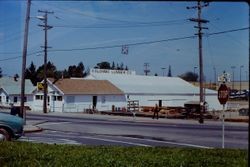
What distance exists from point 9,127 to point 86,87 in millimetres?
48072

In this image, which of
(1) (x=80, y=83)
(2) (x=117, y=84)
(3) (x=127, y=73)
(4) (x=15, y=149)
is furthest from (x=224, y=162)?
(3) (x=127, y=73)

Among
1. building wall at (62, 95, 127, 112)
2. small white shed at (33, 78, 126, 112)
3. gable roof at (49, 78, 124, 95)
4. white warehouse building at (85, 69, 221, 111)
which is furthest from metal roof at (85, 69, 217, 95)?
small white shed at (33, 78, 126, 112)

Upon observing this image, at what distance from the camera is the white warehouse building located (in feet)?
230

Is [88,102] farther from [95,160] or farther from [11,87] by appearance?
[95,160]

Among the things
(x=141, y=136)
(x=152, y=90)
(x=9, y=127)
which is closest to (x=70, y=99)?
(x=152, y=90)

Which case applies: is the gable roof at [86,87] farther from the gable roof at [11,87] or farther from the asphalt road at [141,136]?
the asphalt road at [141,136]

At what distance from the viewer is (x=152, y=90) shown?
72.6 metres

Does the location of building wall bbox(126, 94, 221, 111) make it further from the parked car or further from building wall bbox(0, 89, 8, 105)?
the parked car

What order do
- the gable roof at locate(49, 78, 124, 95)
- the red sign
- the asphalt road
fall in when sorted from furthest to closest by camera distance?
the gable roof at locate(49, 78, 124, 95) → the asphalt road → the red sign

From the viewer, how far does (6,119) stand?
643 inches

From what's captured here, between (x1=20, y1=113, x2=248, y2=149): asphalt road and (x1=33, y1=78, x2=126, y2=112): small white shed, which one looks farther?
(x1=33, y1=78, x2=126, y2=112): small white shed

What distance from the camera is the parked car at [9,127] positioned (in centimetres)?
1603

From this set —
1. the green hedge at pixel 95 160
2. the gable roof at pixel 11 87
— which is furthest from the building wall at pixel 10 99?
the green hedge at pixel 95 160

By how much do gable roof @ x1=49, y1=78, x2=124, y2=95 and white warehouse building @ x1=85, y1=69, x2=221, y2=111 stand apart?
1.90 m
